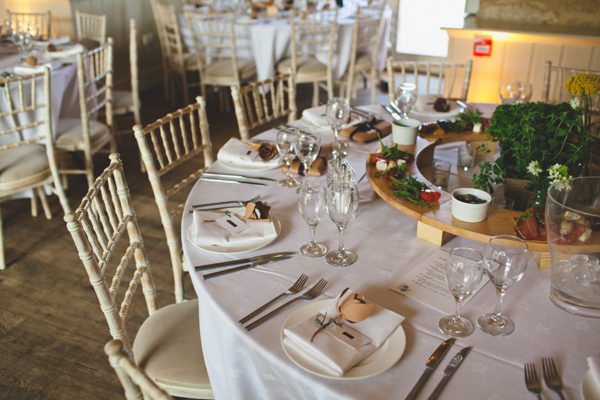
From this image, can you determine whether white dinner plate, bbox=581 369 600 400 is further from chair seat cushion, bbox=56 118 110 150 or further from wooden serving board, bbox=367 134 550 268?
chair seat cushion, bbox=56 118 110 150

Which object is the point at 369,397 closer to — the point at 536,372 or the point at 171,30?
the point at 536,372

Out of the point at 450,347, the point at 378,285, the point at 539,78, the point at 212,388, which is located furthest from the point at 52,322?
the point at 539,78

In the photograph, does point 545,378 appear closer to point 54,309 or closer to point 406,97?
point 406,97

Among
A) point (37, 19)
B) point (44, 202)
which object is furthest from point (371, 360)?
point (37, 19)

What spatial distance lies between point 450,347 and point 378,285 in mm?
243

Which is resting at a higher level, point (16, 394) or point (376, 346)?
point (376, 346)

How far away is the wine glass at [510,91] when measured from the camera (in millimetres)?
2164

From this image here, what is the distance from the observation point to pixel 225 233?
135cm

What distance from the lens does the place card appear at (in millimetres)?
1109

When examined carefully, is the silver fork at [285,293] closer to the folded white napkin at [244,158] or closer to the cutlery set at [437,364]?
the cutlery set at [437,364]

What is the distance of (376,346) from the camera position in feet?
3.16

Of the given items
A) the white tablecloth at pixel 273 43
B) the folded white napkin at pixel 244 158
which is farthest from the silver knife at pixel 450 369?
the white tablecloth at pixel 273 43

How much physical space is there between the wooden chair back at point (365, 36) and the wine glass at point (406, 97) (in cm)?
215

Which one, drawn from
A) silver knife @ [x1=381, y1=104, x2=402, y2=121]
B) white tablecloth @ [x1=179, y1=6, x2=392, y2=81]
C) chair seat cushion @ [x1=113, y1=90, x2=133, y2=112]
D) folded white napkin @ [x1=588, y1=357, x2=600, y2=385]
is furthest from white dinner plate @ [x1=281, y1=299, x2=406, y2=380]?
white tablecloth @ [x1=179, y1=6, x2=392, y2=81]
